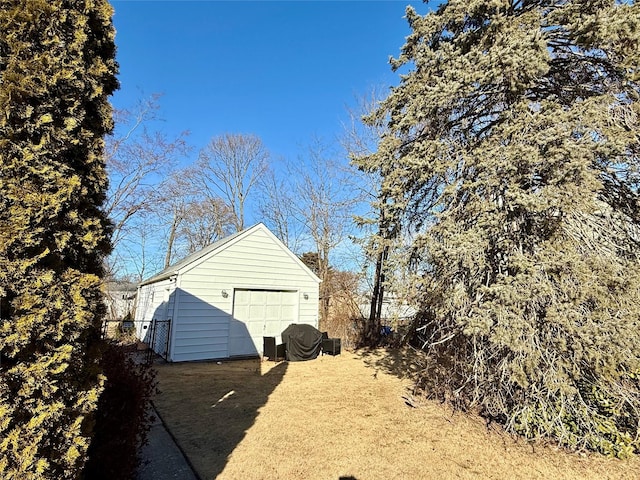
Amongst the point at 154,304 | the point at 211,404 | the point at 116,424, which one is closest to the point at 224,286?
the point at 154,304

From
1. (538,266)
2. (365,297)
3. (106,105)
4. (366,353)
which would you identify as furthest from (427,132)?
(365,297)

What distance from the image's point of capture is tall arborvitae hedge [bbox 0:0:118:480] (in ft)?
5.82

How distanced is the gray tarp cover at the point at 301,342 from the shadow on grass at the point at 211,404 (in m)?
0.68

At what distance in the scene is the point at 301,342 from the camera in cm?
983

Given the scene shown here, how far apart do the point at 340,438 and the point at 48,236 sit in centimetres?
397

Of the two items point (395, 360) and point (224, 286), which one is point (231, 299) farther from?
point (395, 360)

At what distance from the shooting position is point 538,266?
3.65 m

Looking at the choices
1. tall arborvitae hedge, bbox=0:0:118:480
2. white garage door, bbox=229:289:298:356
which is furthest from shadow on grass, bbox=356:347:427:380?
tall arborvitae hedge, bbox=0:0:118:480

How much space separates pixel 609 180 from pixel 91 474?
6805 millimetres

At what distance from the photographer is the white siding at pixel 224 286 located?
9094 mm

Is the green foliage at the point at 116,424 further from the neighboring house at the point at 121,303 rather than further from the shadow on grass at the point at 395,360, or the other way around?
the neighboring house at the point at 121,303

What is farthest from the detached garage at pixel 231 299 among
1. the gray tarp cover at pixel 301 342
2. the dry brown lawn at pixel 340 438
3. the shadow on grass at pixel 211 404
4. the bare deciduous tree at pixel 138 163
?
the bare deciduous tree at pixel 138 163

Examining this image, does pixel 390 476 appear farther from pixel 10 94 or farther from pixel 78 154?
pixel 10 94

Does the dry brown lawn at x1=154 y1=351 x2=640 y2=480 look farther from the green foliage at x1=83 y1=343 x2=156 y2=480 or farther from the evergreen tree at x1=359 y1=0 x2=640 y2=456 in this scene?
the green foliage at x1=83 y1=343 x2=156 y2=480
